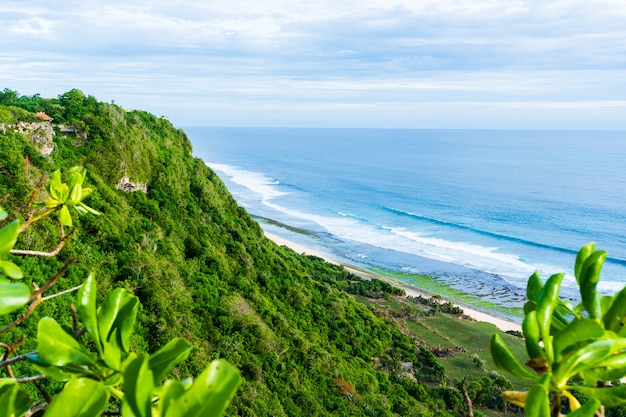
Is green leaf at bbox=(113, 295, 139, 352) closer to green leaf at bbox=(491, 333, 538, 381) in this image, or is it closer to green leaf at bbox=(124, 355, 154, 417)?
green leaf at bbox=(124, 355, 154, 417)

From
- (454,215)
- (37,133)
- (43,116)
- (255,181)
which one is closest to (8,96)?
(43,116)

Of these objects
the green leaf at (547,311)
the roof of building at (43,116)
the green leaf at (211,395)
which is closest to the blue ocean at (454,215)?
the roof of building at (43,116)

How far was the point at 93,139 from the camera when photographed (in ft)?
76.8

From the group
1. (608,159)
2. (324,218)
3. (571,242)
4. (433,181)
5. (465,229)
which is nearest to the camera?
(571,242)

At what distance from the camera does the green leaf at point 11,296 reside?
123cm

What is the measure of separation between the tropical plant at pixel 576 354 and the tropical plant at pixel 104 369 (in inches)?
33.6

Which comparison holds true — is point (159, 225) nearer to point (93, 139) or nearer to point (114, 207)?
point (114, 207)

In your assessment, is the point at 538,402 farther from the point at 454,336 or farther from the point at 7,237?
the point at 454,336

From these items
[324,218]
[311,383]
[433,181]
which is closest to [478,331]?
[311,383]

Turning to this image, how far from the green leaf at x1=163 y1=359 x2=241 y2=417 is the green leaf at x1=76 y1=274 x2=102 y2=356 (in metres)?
0.49

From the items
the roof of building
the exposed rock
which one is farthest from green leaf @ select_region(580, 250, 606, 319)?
the roof of building

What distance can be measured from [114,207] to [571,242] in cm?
4782

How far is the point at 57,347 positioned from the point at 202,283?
20.4 m

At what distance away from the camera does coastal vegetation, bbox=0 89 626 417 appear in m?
15.0
